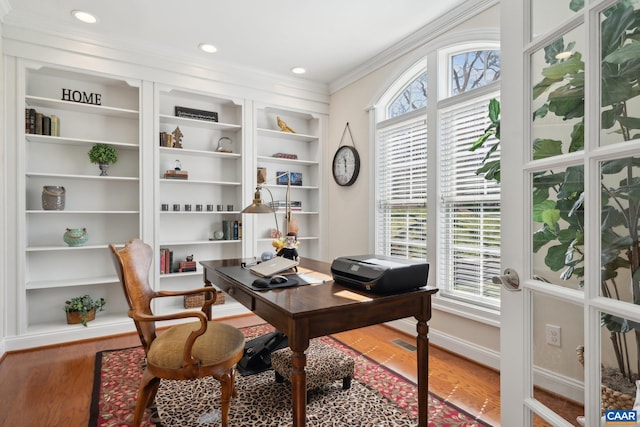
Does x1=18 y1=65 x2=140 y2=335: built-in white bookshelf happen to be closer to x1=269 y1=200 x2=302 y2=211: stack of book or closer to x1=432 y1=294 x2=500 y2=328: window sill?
x1=269 y1=200 x2=302 y2=211: stack of book

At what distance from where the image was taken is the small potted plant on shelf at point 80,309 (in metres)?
3.18

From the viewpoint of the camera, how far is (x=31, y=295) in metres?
3.21

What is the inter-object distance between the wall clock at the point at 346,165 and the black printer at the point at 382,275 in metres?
2.23

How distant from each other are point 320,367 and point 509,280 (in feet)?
4.43

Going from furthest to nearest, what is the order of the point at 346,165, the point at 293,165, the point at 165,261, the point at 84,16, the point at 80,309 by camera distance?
the point at 293,165 → the point at 346,165 → the point at 165,261 → the point at 80,309 → the point at 84,16

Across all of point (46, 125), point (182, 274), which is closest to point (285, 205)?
point (182, 274)

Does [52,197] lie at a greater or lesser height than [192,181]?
lesser

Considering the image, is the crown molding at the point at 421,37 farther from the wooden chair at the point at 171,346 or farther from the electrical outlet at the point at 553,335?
the wooden chair at the point at 171,346

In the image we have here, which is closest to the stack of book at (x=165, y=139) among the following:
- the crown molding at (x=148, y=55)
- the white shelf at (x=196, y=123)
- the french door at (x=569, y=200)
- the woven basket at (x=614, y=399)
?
the white shelf at (x=196, y=123)

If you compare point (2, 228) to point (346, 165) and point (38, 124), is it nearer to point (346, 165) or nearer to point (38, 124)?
point (38, 124)

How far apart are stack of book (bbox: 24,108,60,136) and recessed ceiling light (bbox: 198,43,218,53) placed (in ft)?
4.88

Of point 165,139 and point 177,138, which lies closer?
point 165,139

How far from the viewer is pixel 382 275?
1597mm

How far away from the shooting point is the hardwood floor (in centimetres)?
198
